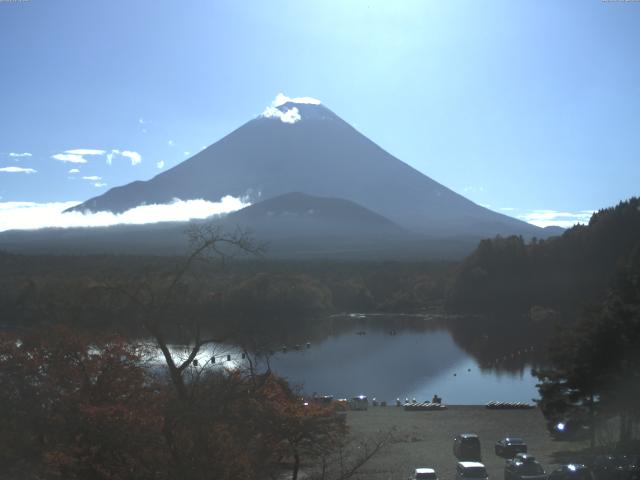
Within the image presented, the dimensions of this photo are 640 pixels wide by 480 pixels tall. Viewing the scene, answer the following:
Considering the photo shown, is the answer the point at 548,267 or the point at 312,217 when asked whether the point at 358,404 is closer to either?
the point at 548,267

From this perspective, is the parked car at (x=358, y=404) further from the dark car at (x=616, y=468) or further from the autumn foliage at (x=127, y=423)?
the autumn foliage at (x=127, y=423)

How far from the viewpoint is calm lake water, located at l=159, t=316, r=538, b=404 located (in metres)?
17.6

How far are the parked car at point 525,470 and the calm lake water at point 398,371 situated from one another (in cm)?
726

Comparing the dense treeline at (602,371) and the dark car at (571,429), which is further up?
the dense treeline at (602,371)

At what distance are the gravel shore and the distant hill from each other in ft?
304

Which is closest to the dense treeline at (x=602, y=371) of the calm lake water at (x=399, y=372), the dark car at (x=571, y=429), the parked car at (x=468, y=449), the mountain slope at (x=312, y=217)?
the dark car at (x=571, y=429)

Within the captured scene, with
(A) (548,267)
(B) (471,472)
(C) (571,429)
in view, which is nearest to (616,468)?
(B) (471,472)

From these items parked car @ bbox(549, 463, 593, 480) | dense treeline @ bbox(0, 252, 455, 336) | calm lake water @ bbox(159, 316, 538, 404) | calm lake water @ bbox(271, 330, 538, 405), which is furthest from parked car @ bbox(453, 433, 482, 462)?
dense treeline @ bbox(0, 252, 455, 336)

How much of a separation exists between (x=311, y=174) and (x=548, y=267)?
77457 mm

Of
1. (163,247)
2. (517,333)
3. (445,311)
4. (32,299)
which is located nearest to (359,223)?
(163,247)

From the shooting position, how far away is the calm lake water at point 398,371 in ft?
57.8

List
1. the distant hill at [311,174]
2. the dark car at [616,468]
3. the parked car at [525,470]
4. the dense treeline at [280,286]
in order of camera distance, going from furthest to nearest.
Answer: the distant hill at [311,174]
the dense treeline at [280,286]
the parked car at [525,470]
the dark car at [616,468]

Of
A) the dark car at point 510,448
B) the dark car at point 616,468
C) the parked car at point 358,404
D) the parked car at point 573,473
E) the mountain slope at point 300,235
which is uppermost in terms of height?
the mountain slope at point 300,235

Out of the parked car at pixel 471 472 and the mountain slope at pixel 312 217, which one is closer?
the parked car at pixel 471 472
